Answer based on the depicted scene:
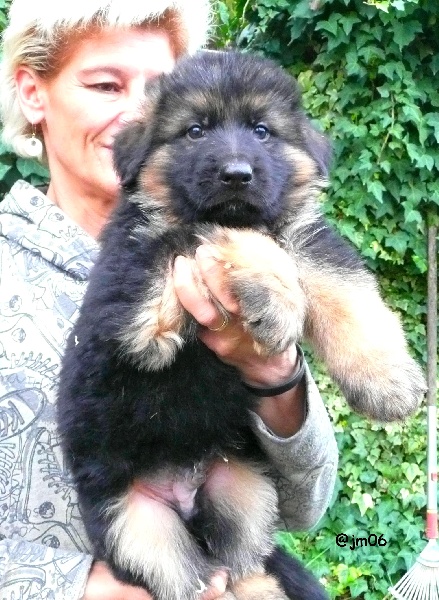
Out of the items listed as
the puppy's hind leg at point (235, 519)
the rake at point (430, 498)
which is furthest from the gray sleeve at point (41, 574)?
the rake at point (430, 498)

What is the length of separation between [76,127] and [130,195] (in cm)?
49

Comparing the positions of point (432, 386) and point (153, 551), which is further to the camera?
point (432, 386)

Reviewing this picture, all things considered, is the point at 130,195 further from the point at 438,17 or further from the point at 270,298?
the point at 438,17

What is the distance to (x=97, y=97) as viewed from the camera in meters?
2.49

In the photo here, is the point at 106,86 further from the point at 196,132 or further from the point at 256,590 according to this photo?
the point at 256,590

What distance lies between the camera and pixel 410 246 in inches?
191

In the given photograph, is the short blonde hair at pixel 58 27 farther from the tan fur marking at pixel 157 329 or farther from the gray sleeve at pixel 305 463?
the gray sleeve at pixel 305 463

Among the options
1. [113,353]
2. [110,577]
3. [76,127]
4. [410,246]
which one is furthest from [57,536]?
[410,246]

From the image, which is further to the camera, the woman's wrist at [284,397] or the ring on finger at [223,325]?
the woman's wrist at [284,397]

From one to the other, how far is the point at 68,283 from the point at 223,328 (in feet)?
2.38

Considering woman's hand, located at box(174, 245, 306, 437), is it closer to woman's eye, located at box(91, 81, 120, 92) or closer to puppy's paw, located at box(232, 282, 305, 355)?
puppy's paw, located at box(232, 282, 305, 355)

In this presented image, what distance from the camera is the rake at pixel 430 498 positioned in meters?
4.45

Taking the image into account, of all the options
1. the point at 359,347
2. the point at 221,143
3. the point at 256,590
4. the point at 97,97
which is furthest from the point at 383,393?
the point at 97,97

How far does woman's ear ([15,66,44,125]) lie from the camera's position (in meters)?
2.65
